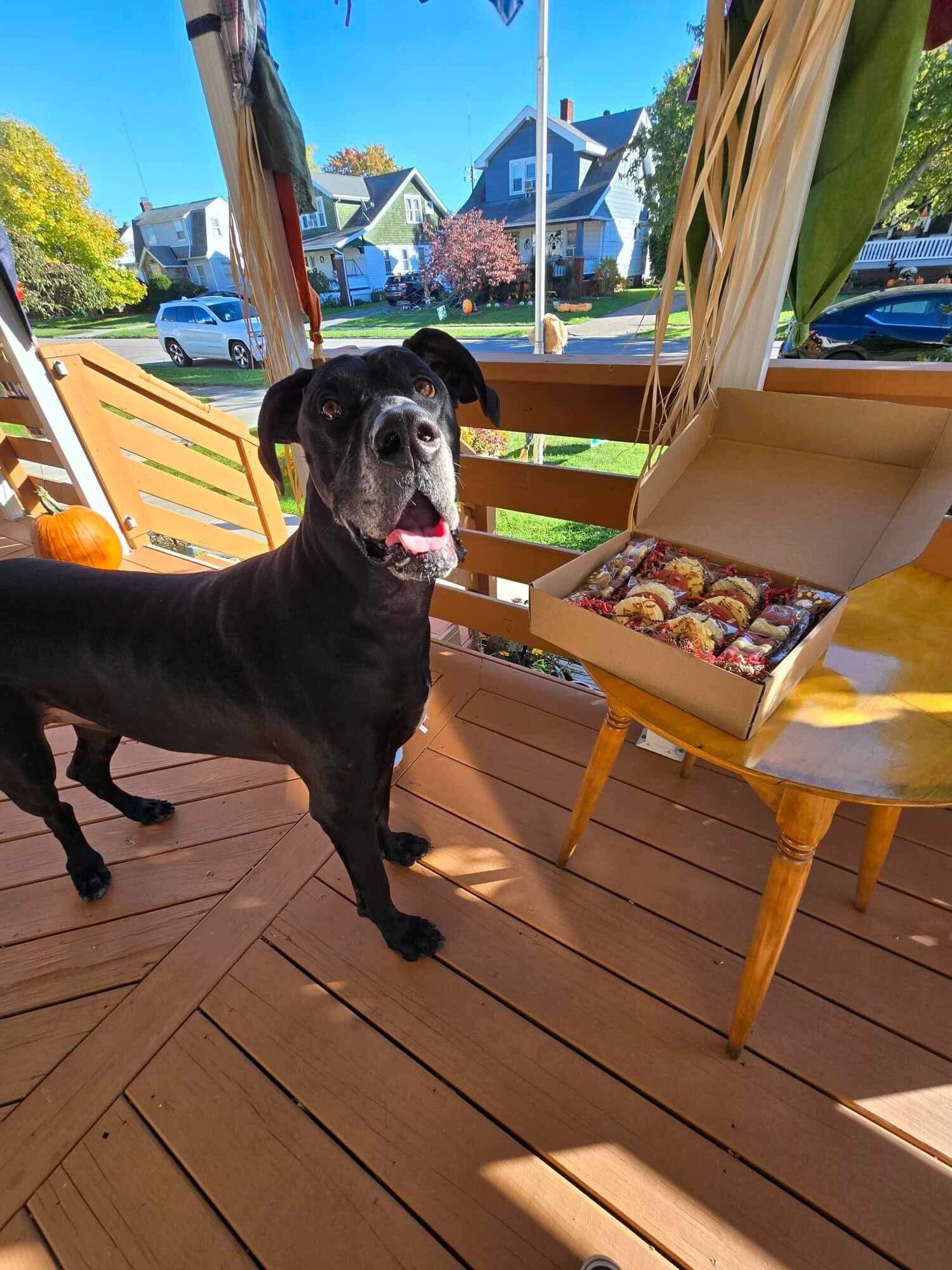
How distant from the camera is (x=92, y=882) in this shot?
1521 millimetres

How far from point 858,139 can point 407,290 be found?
12.2 metres

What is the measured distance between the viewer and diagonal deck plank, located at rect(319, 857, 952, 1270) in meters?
0.94

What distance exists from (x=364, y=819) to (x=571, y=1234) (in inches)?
31.3

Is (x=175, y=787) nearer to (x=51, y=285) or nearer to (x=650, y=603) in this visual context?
(x=650, y=603)

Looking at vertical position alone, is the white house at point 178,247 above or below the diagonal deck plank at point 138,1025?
above

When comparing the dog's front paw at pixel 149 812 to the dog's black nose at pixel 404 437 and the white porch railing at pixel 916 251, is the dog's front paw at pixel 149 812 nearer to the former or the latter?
the dog's black nose at pixel 404 437

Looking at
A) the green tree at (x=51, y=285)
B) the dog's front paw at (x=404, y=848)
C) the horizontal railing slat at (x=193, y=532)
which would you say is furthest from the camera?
the green tree at (x=51, y=285)

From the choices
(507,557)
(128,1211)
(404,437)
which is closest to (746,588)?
(404,437)

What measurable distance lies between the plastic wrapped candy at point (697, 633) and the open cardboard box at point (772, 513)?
0.29 ft

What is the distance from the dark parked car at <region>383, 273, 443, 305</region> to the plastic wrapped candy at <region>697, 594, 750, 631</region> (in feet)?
34.2

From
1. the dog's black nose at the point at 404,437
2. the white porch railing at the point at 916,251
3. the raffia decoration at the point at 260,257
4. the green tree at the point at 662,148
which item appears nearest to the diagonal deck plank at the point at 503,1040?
the dog's black nose at the point at 404,437

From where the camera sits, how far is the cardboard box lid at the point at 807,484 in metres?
0.98

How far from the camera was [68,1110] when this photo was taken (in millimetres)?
1128

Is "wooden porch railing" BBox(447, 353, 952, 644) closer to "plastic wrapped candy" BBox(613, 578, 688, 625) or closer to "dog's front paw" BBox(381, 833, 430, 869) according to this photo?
"plastic wrapped candy" BBox(613, 578, 688, 625)
